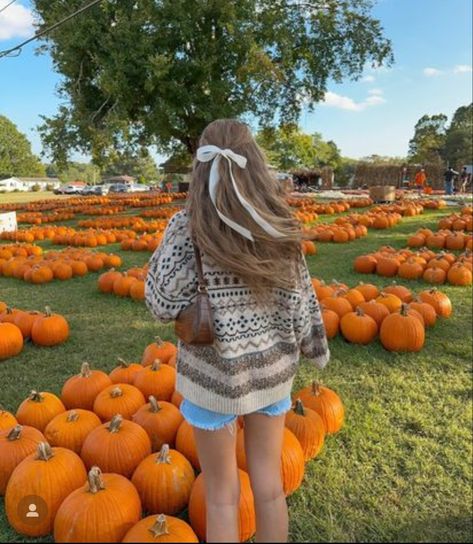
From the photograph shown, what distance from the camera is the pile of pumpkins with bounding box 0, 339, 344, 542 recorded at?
2092 mm

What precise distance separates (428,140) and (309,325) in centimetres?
6633

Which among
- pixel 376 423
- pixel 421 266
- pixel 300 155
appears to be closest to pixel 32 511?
pixel 376 423

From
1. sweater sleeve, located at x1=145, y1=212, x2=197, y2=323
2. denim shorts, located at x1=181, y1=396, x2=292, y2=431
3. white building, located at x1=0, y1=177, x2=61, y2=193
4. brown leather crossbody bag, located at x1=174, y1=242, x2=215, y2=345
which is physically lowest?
denim shorts, located at x1=181, y1=396, x2=292, y2=431

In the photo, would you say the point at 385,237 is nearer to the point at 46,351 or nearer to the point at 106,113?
the point at 46,351

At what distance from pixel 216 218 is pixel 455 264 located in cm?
576

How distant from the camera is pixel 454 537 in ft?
7.24

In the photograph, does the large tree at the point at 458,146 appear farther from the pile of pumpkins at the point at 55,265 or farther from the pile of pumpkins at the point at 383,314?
the pile of pumpkins at the point at 383,314

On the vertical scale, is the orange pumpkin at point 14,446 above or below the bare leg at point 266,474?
below

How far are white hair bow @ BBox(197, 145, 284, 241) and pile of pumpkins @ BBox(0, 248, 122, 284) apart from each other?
6.17m

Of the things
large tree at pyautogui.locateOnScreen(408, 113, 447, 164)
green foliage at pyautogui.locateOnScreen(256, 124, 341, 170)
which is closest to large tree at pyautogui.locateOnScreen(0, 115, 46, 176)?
green foliage at pyautogui.locateOnScreen(256, 124, 341, 170)

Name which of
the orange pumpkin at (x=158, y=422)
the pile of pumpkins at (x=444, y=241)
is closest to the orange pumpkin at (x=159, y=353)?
the orange pumpkin at (x=158, y=422)

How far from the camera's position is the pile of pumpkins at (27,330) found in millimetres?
4391

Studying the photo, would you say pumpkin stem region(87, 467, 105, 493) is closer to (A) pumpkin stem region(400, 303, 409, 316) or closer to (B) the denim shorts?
(B) the denim shorts

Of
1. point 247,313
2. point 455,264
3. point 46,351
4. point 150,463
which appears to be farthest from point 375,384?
point 455,264
